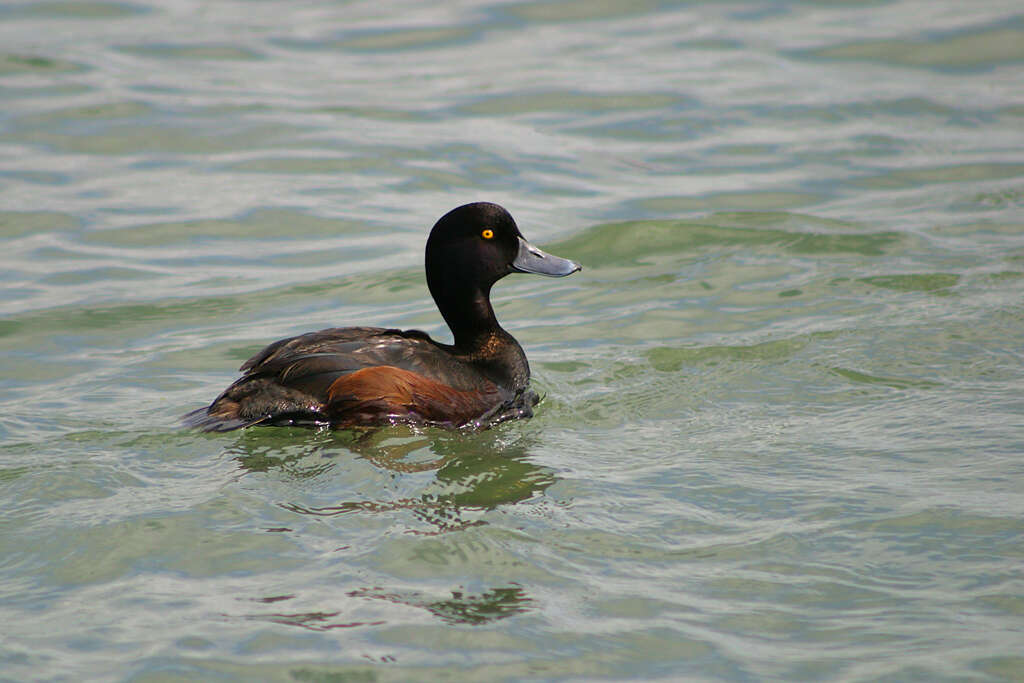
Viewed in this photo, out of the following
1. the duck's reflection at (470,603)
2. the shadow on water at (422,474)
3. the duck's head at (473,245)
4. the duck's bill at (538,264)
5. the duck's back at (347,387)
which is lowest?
the duck's reflection at (470,603)

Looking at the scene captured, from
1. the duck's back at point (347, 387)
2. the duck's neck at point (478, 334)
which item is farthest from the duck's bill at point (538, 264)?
the duck's back at point (347, 387)

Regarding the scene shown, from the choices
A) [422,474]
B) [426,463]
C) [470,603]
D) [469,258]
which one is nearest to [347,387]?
[426,463]

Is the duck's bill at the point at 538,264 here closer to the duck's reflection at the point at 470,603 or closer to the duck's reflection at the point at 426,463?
the duck's reflection at the point at 426,463

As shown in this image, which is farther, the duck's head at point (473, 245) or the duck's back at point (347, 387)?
the duck's head at point (473, 245)

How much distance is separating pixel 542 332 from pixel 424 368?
7.02 feet

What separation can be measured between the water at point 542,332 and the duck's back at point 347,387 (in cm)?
15

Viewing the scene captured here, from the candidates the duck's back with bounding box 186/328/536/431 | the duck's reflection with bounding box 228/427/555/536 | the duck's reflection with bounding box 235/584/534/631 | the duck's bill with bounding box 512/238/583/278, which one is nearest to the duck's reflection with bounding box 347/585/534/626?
the duck's reflection with bounding box 235/584/534/631

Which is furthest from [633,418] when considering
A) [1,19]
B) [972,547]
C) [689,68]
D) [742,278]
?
[1,19]

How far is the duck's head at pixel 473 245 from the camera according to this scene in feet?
23.8

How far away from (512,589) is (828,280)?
516 centimetres

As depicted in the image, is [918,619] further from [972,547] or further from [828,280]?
[828,280]

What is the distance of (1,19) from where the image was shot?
1584cm

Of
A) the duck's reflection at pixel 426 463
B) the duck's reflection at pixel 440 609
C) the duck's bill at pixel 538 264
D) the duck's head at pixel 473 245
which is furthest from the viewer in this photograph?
the duck's bill at pixel 538 264

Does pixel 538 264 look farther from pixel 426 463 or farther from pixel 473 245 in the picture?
pixel 426 463
